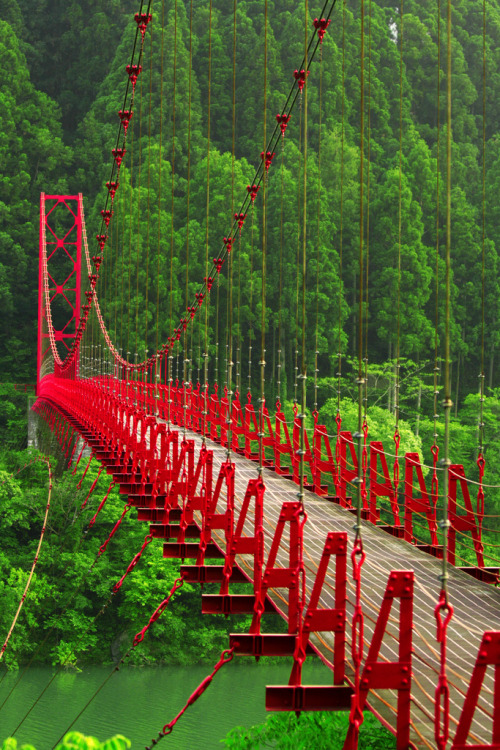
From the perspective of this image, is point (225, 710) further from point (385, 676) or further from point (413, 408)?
point (385, 676)

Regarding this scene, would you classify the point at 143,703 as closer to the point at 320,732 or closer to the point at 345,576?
the point at 320,732

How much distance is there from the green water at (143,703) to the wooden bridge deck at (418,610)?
10485mm

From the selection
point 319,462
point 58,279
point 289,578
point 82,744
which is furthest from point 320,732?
point 58,279

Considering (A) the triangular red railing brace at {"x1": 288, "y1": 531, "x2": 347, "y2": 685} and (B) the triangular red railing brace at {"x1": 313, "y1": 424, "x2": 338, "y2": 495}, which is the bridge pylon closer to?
(B) the triangular red railing brace at {"x1": 313, "y1": 424, "x2": 338, "y2": 495}

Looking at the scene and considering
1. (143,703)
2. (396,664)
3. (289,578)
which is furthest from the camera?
(143,703)

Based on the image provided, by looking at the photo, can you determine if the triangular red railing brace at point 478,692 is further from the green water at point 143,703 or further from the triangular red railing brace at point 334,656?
the green water at point 143,703

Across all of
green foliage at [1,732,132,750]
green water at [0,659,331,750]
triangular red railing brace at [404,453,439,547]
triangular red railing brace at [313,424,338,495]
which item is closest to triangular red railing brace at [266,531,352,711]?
green foliage at [1,732,132,750]

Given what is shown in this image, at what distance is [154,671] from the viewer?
24.1 m

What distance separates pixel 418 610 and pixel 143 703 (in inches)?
629

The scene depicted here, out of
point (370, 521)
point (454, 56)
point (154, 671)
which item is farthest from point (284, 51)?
point (370, 521)

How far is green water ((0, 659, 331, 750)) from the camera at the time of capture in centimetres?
1922

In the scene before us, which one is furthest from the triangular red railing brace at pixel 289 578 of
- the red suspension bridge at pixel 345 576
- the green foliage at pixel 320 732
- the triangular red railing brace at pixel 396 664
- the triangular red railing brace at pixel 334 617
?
the green foliage at pixel 320 732

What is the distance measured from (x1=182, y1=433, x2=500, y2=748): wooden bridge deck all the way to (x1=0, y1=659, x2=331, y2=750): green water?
10485 mm

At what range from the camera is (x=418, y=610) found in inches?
246
